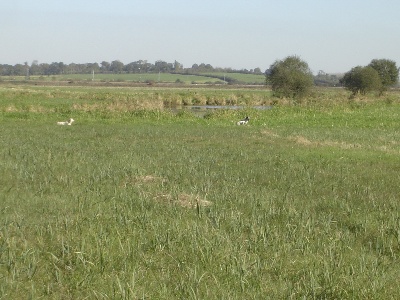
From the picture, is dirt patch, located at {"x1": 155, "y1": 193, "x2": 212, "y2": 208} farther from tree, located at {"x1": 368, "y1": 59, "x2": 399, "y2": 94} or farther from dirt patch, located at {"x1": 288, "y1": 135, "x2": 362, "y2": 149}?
tree, located at {"x1": 368, "y1": 59, "x2": 399, "y2": 94}

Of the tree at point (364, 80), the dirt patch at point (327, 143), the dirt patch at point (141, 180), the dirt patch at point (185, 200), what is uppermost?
the tree at point (364, 80)

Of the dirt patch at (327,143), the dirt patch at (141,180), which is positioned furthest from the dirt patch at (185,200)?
the dirt patch at (327,143)

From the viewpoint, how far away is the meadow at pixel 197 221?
703 centimetres

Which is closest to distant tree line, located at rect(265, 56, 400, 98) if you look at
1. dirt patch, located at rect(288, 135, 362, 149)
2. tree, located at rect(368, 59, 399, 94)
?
tree, located at rect(368, 59, 399, 94)

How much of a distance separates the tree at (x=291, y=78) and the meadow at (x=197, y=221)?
134ft

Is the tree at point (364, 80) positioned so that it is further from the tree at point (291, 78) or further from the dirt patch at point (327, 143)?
the dirt patch at point (327, 143)

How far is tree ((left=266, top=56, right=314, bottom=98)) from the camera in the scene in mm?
62062

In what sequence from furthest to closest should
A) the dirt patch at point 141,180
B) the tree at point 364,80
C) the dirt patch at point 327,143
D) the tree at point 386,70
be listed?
1. the tree at point 386,70
2. the tree at point 364,80
3. the dirt patch at point 327,143
4. the dirt patch at point 141,180

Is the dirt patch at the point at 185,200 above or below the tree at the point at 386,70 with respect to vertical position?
below

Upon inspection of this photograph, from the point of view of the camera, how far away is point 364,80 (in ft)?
224

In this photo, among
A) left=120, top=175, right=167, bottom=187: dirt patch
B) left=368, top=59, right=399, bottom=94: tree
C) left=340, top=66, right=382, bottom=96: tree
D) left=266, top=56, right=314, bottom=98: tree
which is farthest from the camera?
left=368, top=59, right=399, bottom=94: tree

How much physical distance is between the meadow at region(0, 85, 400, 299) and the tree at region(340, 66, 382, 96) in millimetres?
48308

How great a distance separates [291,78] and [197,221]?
53.6 metres

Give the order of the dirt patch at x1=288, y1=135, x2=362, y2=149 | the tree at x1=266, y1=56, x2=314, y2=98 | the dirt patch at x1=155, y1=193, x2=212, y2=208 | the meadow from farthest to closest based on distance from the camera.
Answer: the tree at x1=266, y1=56, x2=314, y2=98, the dirt patch at x1=288, y1=135, x2=362, y2=149, the dirt patch at x1=155, y1=193, x2=212, y2=208, the meadow
